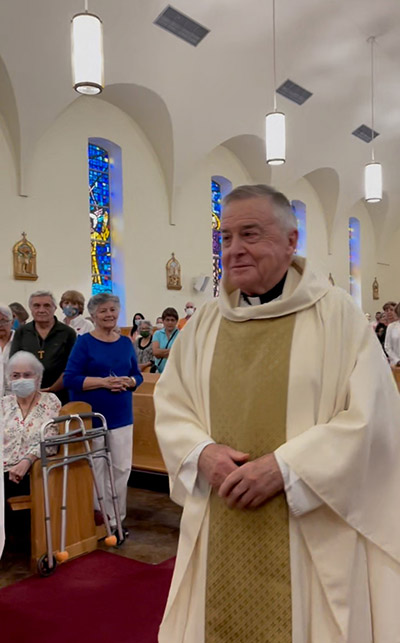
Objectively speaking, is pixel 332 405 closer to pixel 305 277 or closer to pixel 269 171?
pixel 305 277

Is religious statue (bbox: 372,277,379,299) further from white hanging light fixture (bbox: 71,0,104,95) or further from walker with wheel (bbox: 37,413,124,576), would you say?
walker with wheel (bbox: 37,413,124,576)

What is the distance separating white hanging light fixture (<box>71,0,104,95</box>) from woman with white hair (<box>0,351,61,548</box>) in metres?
2.91

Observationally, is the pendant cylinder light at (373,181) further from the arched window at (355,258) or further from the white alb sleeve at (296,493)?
the arched window at (355,258)

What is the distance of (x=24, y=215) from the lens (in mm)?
9664

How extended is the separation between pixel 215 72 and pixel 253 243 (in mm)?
9791

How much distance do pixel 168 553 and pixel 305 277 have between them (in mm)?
2625

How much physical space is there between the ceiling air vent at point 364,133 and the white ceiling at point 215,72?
21 cm

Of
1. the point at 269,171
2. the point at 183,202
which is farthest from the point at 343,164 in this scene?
the point at 183,202

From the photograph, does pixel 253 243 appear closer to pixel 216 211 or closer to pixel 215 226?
pixel 215 226

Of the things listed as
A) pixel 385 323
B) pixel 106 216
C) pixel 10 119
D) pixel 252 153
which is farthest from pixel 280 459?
pixel 252 153

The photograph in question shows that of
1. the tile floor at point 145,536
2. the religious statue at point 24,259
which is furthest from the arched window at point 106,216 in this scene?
the tile floor at point 145,536

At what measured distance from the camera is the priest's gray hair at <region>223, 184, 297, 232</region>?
1.71 meters

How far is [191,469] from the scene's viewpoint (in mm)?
1680

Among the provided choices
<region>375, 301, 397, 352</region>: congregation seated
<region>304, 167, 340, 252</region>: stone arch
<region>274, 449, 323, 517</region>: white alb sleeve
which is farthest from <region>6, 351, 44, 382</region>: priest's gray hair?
<region>304, 167, 340, 252</region>: stone arch
